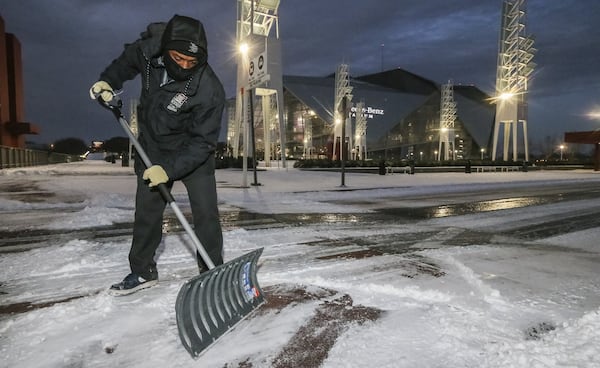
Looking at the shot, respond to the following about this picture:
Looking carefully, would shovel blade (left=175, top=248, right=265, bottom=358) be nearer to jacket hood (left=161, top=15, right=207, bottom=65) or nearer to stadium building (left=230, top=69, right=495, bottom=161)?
jacket hood (left=161, top=15, right=207, bottom=65)

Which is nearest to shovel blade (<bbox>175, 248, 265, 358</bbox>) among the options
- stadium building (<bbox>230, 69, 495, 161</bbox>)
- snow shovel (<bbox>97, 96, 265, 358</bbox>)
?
snow shovel (<bbox>97, 96, 265, 358</bbox>)

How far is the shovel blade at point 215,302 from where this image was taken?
6.90ft

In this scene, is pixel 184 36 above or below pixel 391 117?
below

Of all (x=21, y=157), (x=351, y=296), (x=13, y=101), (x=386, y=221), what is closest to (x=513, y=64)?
(x=386, y=221)

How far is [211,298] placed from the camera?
94.3 inches

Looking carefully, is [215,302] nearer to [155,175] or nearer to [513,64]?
[155,175]

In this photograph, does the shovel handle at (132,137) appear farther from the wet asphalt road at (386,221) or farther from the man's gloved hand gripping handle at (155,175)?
the wet asphalt road at (386,221)

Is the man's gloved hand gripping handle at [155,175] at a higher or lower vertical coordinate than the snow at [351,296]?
higher

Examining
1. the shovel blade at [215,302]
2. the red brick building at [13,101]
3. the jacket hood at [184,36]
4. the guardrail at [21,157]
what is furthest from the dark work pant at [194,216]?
the red brick building at [13,101]

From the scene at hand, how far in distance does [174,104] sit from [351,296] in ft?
6.53

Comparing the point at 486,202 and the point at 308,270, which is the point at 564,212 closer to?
the point at 486,202

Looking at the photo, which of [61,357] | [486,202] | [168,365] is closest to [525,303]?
[168,365]

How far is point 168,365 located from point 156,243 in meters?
1.32

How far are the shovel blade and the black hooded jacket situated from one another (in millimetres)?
821
